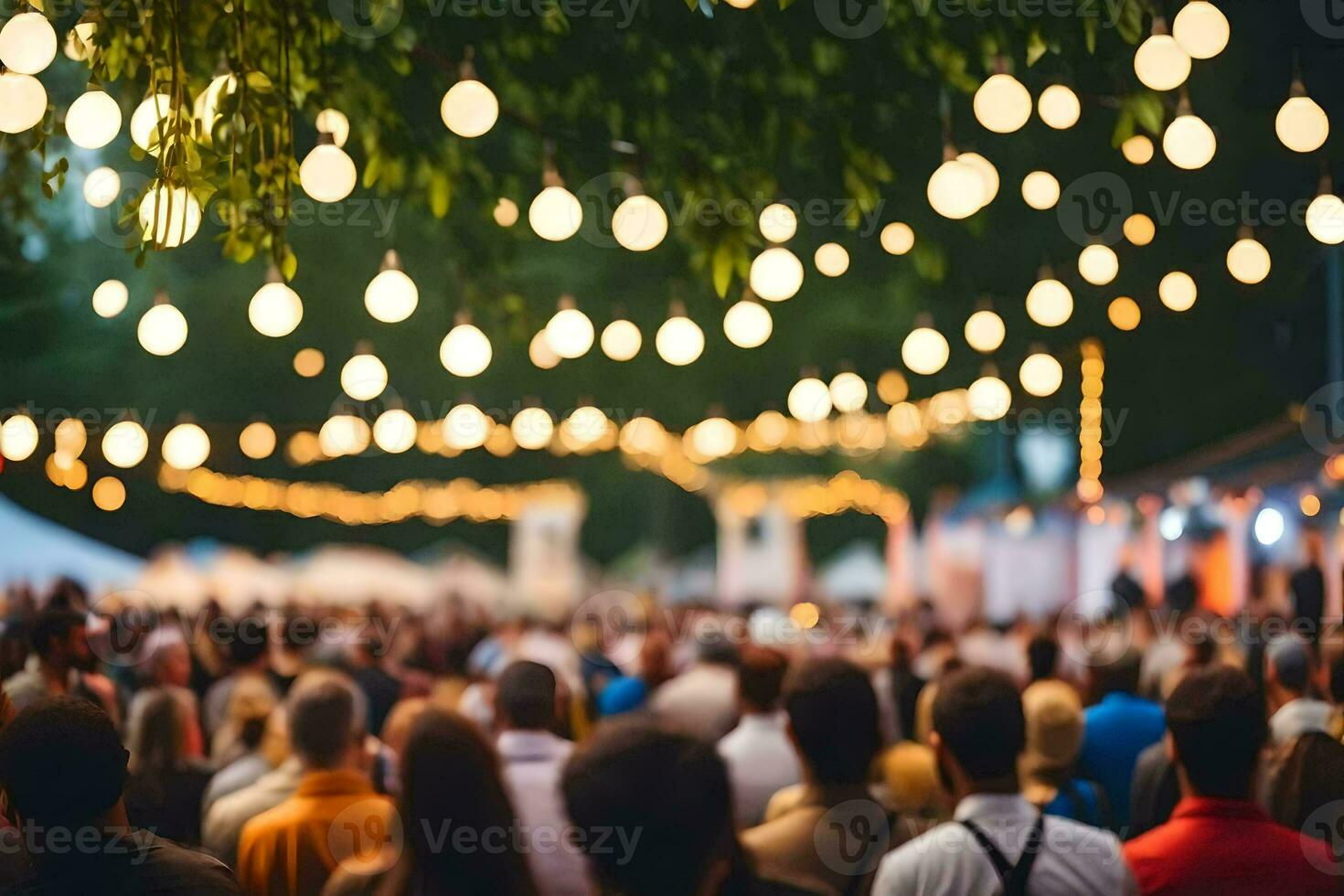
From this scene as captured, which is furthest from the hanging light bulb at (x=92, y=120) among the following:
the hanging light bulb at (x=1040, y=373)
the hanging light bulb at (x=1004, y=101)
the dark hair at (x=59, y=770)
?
the hanging light bulb at (x=1040, y=373)

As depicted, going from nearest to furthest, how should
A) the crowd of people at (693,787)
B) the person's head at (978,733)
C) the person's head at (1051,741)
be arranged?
the crowd of people at (693,787) < the person's head at (978,733) < the person's head at (1051,741)

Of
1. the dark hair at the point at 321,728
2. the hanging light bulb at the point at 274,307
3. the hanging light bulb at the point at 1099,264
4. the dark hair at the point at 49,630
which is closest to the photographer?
the dark hair at the point at 321,728

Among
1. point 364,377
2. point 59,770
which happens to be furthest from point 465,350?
point 59,770

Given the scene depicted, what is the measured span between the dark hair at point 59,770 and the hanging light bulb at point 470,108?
2691 mm

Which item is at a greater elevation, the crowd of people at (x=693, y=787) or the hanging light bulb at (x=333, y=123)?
the hanging light bulb at (x=333, y=123)

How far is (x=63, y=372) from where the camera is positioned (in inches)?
738

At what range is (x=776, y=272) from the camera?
6.32 m

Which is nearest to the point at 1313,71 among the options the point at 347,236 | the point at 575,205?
the point at 575,205

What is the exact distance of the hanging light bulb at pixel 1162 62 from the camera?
5184 millimetres

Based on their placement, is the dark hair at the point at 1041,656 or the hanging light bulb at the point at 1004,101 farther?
the dark hair at the point at 1041,656

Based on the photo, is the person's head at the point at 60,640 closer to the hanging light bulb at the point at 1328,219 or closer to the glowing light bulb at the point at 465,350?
the glowing light bulb at the point at 465,350

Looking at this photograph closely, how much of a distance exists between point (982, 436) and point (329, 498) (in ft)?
40.8

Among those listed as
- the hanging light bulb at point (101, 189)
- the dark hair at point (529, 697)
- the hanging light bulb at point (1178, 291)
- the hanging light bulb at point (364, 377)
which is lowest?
the dark hair at point (529, 697)

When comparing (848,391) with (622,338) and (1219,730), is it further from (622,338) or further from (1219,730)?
(1219,730)
